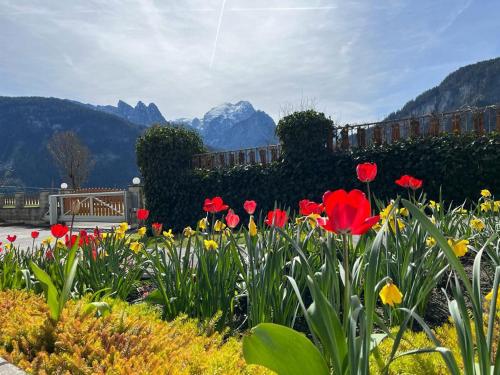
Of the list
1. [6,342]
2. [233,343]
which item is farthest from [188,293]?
[6,342]

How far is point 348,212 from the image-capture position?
44.7 inches

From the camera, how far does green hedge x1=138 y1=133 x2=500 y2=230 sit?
662 centimetres

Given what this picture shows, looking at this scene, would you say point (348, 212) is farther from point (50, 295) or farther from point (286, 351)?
point (50, 295)

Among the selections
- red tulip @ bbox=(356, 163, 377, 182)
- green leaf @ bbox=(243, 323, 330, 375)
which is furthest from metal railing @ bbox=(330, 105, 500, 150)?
green leaf @ bbox=(243, 323, 330, 375)

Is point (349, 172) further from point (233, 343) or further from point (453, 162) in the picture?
point (233, 343)

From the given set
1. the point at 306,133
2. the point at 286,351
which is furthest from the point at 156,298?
the point at 306,133

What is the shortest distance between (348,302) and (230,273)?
4.44 ft

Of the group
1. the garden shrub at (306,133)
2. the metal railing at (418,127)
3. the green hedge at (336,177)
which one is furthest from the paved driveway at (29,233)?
the metal railing at (418,127)

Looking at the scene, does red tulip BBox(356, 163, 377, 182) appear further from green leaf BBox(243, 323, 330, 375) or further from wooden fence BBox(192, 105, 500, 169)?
wooden fence BBox(192, 105, 500, 169)

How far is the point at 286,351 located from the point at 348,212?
1.35ft

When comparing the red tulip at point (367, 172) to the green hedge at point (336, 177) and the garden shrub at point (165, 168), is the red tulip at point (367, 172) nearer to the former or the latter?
the green hedge at point (336, 177)

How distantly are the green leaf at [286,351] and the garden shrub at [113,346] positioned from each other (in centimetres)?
31

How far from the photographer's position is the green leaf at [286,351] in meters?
1.08

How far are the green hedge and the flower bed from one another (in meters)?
3.76
